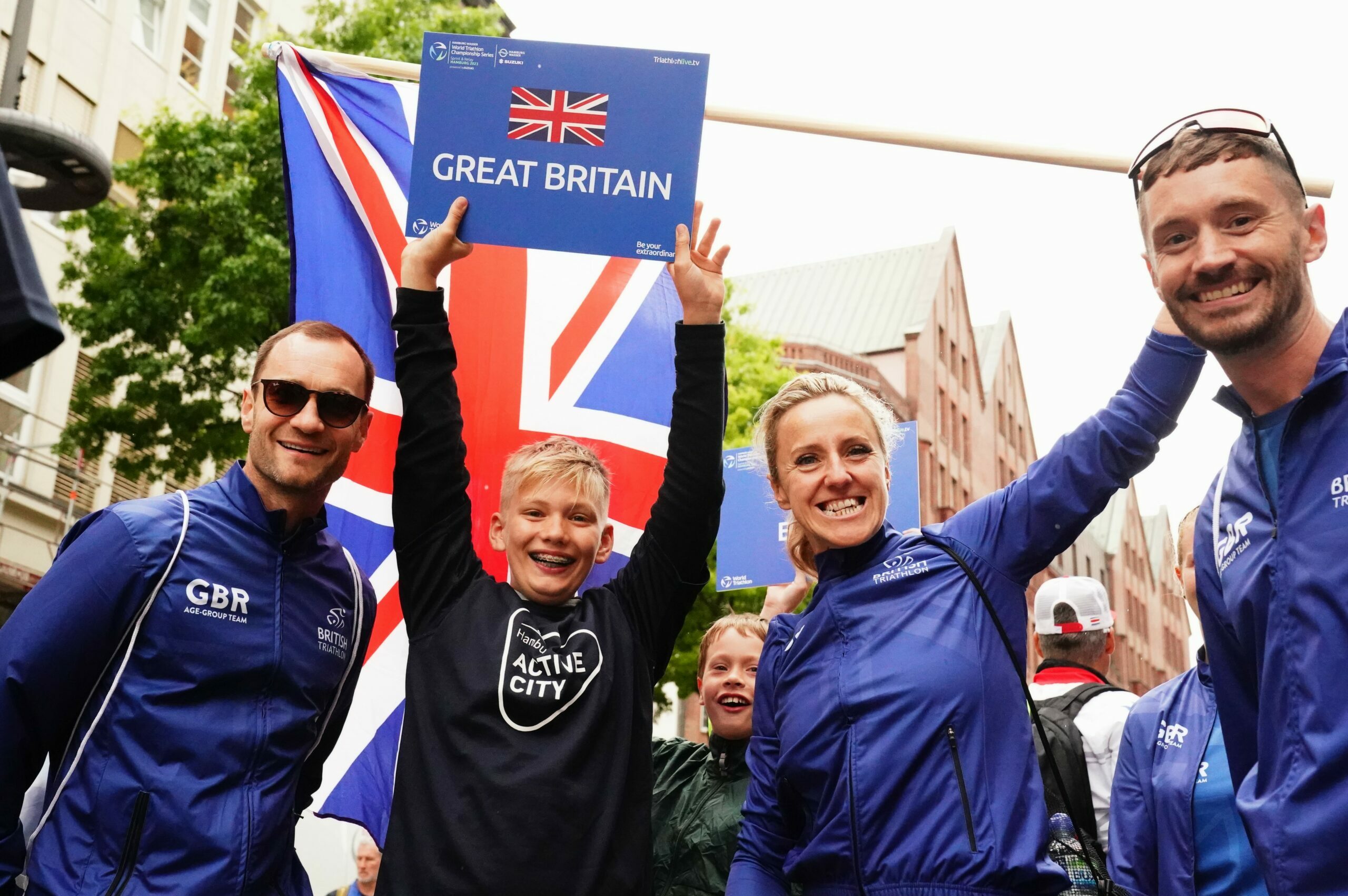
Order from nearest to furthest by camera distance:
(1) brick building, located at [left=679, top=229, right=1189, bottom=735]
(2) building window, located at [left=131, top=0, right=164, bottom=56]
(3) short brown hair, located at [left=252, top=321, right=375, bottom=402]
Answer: (3) short brown hair, located at [left=252, top=321, right=375, bottom=402] < (2) building window, located at [left=131, top=0, right=164, bottom=56] < (1) brick building, located at [left=679, top=229, right=1189, bottom=735]

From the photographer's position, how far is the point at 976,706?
3.16 metres

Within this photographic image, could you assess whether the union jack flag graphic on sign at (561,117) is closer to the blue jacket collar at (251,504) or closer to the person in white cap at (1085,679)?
the blue jacket collar at (251,504)

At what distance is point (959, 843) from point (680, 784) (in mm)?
2079

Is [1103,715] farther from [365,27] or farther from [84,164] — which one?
[365,27]

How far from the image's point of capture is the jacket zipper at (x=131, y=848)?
2.96 metres

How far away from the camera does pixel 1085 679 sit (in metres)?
5.41

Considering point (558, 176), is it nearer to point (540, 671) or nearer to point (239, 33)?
point (540, 671)

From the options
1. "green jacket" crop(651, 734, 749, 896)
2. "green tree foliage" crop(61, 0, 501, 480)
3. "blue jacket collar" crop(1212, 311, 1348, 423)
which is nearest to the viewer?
"blue jacket collar" crop(1212, 311, 1348, 423)

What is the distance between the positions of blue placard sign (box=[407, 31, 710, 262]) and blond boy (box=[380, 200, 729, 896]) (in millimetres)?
114

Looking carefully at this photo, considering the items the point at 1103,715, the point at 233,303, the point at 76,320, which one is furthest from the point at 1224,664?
the point at 76,320

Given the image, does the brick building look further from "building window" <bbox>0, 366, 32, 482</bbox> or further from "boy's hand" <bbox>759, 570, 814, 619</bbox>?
"boy's hand" <bbox>759, 570, 814, 619</bbox>

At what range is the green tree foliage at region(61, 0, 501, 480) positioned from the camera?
643 inches

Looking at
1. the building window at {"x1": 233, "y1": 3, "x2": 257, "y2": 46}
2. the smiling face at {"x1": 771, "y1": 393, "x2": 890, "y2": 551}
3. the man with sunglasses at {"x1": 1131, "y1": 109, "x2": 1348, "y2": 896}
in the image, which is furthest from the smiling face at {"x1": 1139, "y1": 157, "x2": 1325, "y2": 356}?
the building window at {"x1": 233, "y1": 3, "x2": 257, "y2": 46}

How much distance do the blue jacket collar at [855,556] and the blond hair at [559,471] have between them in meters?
0.69
